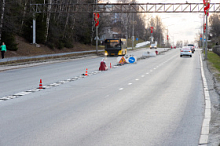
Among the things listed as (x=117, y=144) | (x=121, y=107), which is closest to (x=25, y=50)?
(x=121, y=107)

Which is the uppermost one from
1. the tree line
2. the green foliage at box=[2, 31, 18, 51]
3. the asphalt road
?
the tree line

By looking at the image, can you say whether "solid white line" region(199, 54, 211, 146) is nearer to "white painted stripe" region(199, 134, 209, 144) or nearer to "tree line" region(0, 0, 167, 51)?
"white painted stripe" region(199, 134, 209, 144)

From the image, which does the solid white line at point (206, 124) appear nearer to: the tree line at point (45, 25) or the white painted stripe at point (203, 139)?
the white painted stripe at point (203, 139)

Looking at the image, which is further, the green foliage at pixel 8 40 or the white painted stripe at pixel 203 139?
the green foliage at pixel 8 40

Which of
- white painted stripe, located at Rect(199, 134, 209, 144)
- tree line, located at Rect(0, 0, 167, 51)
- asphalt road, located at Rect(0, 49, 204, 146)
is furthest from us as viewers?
tree line, located at Rect(0, 0, 167, 51)

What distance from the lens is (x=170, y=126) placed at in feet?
29.2

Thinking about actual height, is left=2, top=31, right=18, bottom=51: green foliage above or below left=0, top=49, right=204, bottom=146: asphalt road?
above

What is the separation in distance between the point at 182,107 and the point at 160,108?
76 centimetres

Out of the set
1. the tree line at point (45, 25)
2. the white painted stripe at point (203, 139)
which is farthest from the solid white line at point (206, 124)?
the tree line at point (45, 25)

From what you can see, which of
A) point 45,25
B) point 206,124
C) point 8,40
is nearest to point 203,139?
point 206,124

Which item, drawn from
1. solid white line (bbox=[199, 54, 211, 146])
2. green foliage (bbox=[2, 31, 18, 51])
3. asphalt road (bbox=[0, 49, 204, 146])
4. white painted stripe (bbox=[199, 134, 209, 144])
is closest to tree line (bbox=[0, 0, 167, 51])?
green foliage (bbox=[2, 31, 18, 51])

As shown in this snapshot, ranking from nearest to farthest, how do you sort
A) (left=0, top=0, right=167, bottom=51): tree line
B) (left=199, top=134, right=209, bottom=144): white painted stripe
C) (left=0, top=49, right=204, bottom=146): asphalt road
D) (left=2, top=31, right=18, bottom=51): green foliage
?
(left=199, top=134, right=209, bottom=144): white painted stripe, (left=0, top=49, right=204, bottom=146): asphalt road, (left=0, top=0, right=167, bottom=51): tree line, (left=2, top=31, right=18, bottom=51): green foliage

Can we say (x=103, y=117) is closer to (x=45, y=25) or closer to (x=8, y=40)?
(x=8, y=40)

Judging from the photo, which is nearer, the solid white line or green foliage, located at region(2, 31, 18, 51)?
the solid white line
